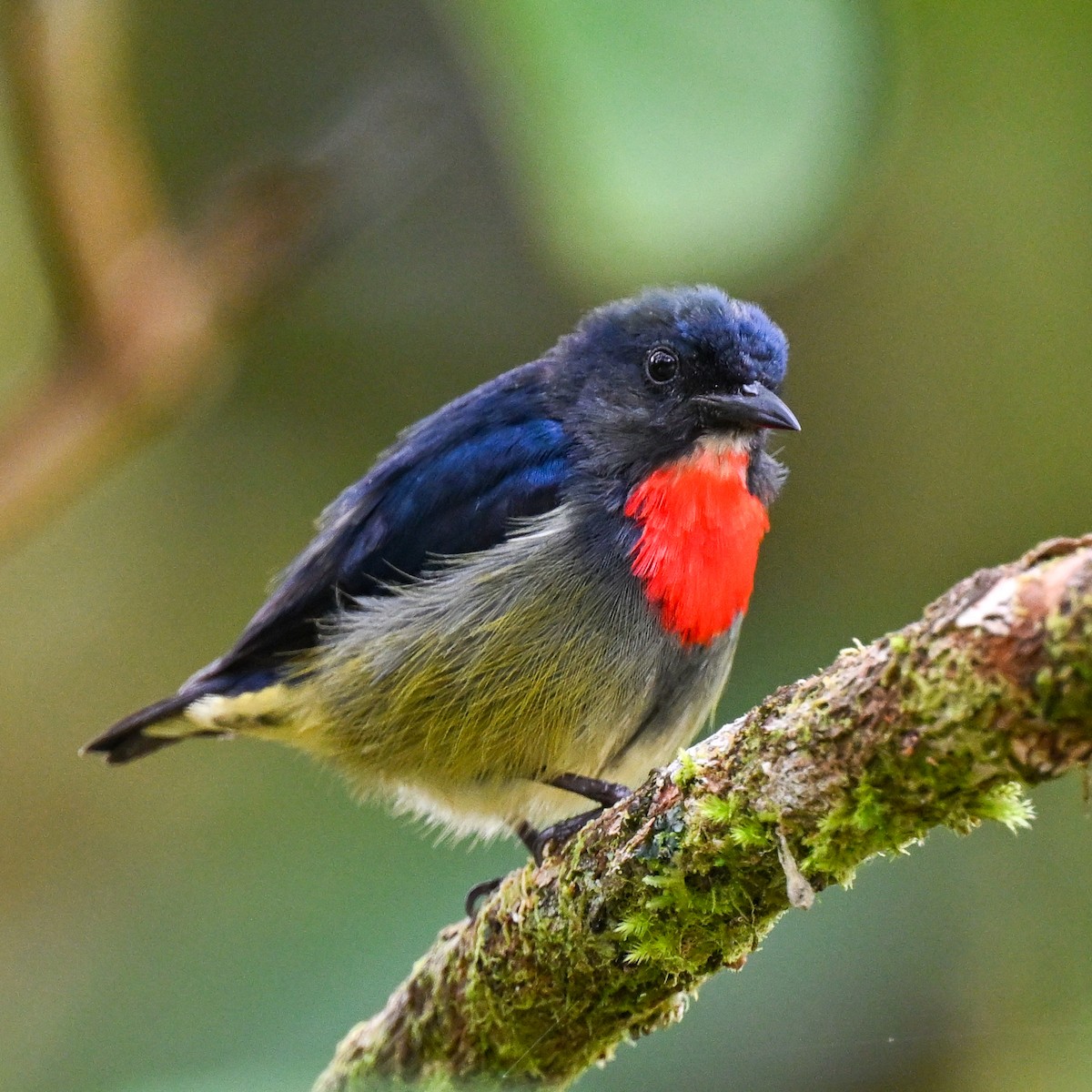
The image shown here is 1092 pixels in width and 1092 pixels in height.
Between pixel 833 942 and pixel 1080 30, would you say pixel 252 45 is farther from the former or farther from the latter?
pixel 833 942

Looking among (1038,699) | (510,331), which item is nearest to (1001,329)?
(510,331)

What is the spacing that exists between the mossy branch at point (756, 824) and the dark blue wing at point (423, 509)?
1.08m

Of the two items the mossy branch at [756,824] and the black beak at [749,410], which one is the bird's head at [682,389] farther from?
the mossy branch at [756,824]

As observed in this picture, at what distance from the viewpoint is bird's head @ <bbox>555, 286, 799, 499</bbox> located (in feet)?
11.9

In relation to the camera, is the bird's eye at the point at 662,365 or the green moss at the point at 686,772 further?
the bird's eye at the point at 662,365

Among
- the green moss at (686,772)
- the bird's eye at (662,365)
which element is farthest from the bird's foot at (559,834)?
the bird's eye at (662,365)

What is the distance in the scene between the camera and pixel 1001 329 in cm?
611

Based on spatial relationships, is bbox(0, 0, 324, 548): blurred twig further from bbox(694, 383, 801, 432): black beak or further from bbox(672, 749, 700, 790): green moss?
bbox(672, 749, 700, 790): green moss

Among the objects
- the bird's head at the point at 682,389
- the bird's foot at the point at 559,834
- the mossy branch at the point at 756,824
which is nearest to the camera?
the mossy branch at the point at 756,824

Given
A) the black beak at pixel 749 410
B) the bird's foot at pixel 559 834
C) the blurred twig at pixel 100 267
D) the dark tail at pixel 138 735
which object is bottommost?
the bird's foot at pixel 559 834

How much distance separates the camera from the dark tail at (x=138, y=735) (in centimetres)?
409

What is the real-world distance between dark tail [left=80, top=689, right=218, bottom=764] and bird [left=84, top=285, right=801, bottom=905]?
0.05 feet

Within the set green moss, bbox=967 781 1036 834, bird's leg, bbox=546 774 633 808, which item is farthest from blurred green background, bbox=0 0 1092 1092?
green moss, bbox=967 781 1036 834

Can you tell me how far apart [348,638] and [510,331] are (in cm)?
301
